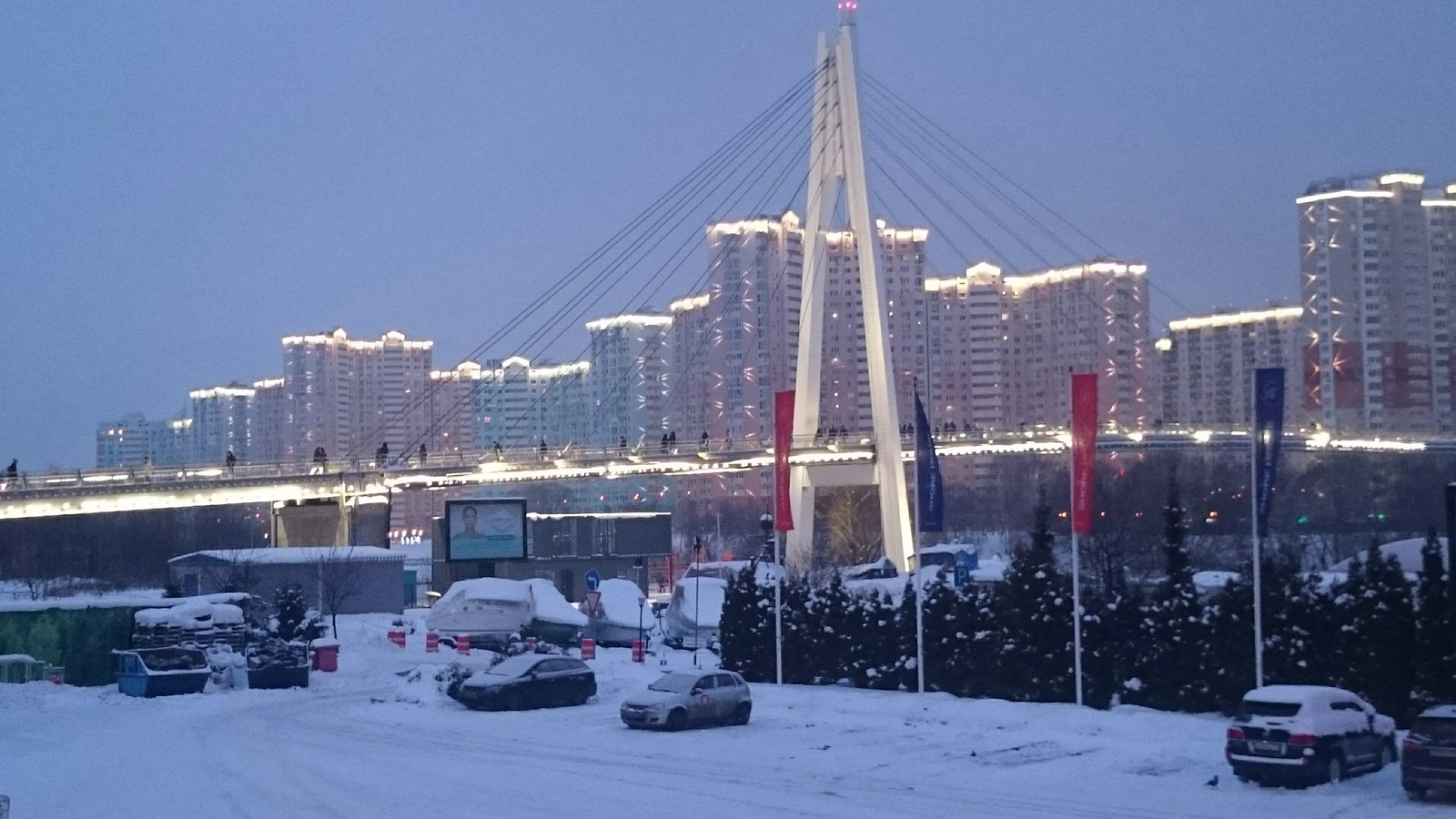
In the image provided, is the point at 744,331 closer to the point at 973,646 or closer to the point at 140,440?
the point at 973,646

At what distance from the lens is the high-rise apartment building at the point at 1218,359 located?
87250 millimetres

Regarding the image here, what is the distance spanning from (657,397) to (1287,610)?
8396 centimetres

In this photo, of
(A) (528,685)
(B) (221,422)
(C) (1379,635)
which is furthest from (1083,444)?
(B) (221,422)

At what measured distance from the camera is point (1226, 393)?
295 feet

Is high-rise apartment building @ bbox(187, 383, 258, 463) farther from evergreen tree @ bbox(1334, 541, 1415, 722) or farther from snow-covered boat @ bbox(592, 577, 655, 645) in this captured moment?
evergreen tree @ bbox(1334, 541, 1415, 722)

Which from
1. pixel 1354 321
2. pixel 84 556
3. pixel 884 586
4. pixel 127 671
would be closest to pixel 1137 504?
pixel 1354 321

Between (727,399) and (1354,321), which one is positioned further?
(727,399)

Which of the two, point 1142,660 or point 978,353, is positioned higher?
point 978,353

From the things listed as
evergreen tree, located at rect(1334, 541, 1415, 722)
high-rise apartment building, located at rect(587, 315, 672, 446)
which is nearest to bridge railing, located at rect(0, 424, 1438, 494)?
evergreen tree, located at rect(1334, 541, 1415, 722)

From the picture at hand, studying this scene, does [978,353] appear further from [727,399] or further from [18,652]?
[18,652]

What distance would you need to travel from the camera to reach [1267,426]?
18.4 m

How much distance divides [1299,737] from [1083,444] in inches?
296

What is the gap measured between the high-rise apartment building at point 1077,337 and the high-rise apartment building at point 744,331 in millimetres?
17225

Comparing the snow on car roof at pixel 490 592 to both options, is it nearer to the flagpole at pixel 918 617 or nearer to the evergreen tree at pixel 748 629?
the evergreen tree at pixel 748 629
